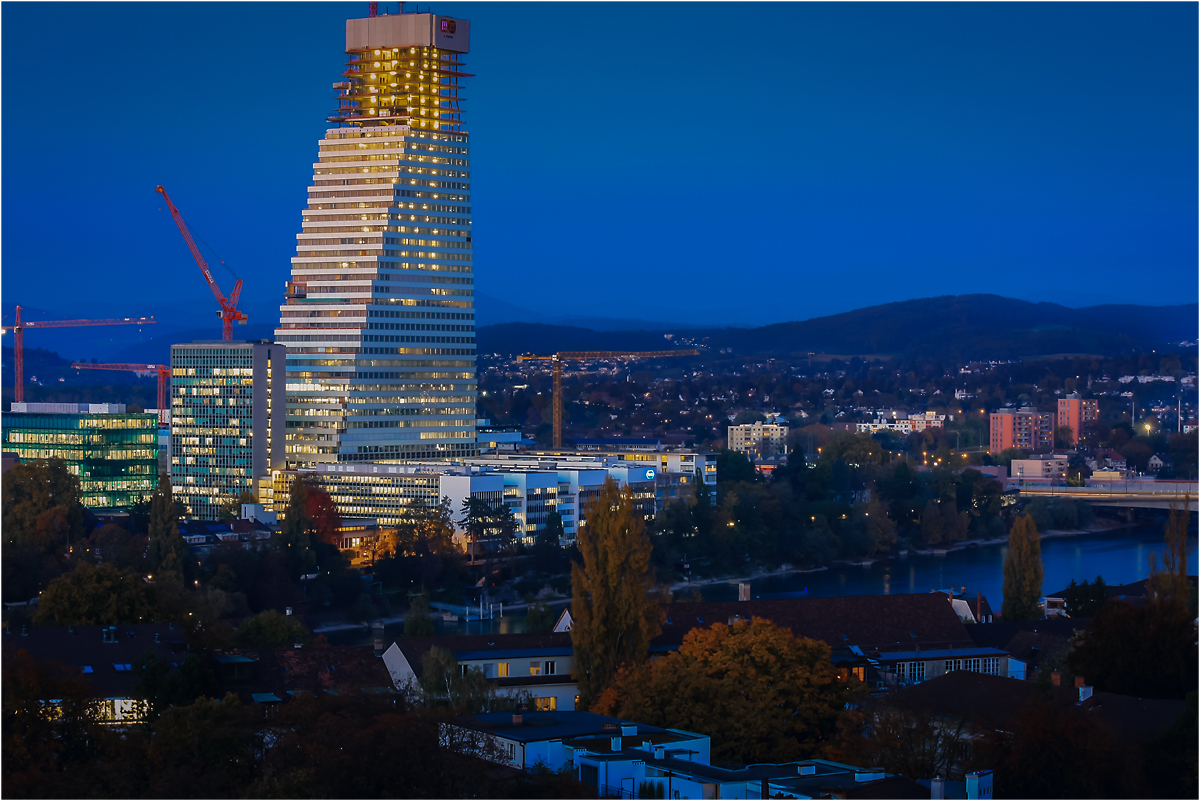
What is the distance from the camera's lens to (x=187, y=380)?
5688 cm

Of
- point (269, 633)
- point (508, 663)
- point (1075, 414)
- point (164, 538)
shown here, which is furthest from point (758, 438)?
point (508, 663)

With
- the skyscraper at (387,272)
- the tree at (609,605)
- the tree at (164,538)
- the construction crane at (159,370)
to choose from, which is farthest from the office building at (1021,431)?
the tree at (609,605)

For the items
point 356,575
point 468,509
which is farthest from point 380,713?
point 468,509

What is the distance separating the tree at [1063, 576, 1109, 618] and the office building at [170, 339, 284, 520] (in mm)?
32061

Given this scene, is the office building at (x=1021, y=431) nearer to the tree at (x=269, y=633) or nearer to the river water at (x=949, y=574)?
the river water at (x=949, y=574)

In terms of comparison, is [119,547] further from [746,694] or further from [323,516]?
[746,694]

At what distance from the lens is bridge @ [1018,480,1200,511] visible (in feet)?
182

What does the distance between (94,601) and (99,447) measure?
1236 inches

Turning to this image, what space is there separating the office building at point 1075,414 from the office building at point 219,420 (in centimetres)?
5004

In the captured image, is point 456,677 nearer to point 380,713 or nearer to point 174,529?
point 380,713

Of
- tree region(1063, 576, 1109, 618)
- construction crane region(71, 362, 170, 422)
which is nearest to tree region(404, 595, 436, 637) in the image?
tree region(1063, 576, 1109, 618)

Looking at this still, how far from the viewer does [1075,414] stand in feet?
318

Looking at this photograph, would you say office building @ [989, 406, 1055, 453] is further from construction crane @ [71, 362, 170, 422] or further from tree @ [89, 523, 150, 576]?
tree @ [89, 523, 150, 576]

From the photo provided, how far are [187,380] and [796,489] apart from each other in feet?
67.1
